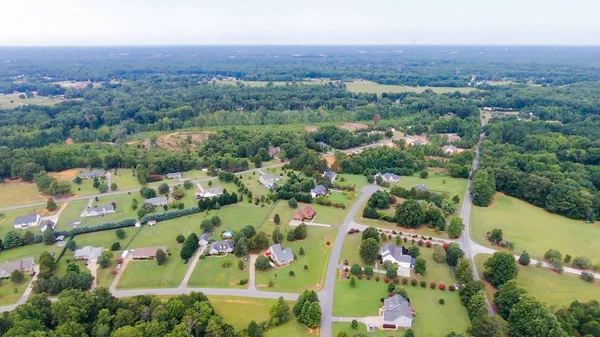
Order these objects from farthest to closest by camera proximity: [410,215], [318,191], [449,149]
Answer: [449,149], [318,191], [410,215]

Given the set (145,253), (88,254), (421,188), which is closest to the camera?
(88,254)

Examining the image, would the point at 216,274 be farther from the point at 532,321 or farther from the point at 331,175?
the point at 331,175

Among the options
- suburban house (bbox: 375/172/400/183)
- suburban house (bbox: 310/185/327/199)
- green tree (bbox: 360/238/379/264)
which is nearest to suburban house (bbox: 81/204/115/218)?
suburban house (bbox: 310/185/327/199)

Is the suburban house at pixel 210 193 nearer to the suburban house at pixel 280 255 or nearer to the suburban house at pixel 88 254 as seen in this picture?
the suburban house at pixel 88 254

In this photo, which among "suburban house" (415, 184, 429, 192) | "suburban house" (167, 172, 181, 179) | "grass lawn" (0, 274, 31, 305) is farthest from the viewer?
"suburban house" (167, 172, 181, 179)

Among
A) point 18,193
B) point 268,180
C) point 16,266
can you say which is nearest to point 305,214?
point 268,180

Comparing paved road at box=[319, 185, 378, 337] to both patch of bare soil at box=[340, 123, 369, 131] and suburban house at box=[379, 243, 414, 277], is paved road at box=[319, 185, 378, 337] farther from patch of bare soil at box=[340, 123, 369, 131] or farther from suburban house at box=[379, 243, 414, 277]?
patch of bare soil at box=[340, 123, 369, 131]
